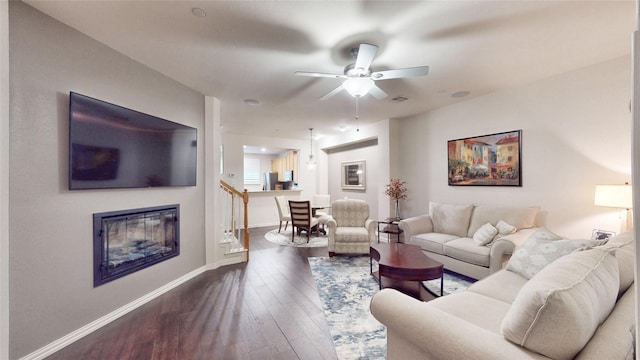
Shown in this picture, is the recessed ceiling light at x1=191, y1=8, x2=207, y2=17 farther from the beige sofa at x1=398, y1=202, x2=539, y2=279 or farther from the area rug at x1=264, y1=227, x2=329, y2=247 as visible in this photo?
the area rug at x1=264, y1=227, x2=329, y2=247

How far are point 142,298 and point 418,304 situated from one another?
2.91 metres

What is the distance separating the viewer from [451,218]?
3818 mm

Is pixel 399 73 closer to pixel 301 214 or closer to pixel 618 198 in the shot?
pixel 618 198

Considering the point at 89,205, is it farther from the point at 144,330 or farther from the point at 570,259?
the point at 570,259

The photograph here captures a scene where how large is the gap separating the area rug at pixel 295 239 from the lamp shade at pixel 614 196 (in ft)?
12.9

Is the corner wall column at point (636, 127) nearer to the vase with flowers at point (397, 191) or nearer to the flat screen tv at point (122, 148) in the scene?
the flat screen tv at point (122, 148)

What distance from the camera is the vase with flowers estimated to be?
4.89 m

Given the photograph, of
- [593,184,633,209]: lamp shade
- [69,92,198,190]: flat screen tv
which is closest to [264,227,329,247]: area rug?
[69,92,198,190]: flat screen tv

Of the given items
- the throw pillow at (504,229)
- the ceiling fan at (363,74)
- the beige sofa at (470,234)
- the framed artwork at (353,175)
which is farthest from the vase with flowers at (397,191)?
Result: the ceiling fan at (363,74)

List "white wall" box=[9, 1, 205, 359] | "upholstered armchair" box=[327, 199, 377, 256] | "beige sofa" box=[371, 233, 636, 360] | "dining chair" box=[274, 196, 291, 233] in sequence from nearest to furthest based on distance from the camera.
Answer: "beige sofa" box=[371, 233, 636, 360], "white wall" box=[9, 1, 205, 359], "upholstered armchair" box=[327, 199, 377, 256], "dining chair" box=[274, 196, 291, 233]

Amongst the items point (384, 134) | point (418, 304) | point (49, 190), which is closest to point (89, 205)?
point (49, 190)

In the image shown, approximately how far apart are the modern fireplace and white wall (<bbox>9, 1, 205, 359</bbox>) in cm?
7

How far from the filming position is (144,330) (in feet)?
7.14

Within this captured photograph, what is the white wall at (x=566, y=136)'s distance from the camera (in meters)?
2.71
